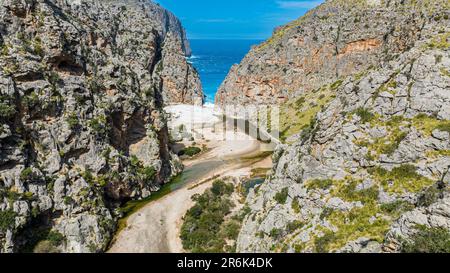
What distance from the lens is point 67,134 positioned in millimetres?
49719

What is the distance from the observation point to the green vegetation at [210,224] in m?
42.4

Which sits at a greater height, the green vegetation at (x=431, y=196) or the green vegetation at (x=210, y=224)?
the green vegetation at (x=431, y=196)

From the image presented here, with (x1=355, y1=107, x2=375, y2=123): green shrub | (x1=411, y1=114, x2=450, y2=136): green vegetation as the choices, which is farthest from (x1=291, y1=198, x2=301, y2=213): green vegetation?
(x1=411, y1=114, x2=450, y2=136): green vegetation

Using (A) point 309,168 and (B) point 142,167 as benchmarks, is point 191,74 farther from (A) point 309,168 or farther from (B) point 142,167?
(A) point 309,168

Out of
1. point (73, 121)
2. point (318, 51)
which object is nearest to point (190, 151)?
point (73, 121)

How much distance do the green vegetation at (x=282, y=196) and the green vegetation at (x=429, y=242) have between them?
14.9 metres

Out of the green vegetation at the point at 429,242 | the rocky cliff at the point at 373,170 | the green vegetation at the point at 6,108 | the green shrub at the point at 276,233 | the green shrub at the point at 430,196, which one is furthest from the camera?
the green vegetation at the point at 6,108

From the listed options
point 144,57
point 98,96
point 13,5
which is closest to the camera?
point 13,5

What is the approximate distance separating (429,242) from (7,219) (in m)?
39.1

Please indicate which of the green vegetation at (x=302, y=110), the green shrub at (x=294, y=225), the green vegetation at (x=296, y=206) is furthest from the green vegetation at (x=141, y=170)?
the green vegetation at (x=302, y=110)

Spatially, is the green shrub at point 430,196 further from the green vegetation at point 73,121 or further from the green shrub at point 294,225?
the green vegetation at point 73,121

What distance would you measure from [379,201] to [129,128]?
4736 centimetres

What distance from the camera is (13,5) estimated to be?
52.1 m
